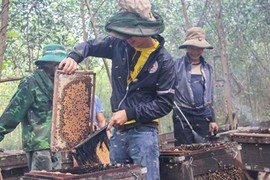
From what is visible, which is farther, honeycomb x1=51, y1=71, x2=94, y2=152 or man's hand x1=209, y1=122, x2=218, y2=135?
man's hand x1=209, y1=122, x2=218, y2=135

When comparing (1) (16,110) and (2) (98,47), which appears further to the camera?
(1) (16,110)

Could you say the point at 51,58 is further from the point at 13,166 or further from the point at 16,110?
the point at 13,166

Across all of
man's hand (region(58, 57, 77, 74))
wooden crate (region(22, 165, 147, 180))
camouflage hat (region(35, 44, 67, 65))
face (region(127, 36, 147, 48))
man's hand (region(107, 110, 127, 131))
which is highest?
camouflage hat (region(35, 44, 67, 65))

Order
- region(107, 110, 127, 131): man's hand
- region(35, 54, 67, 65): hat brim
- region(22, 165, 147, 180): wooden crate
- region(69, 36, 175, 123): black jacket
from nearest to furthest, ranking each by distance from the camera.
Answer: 1. region(22, 165, 147, 180): wooden crate
2. region(107, 110, 127, 131): man's hand
3. region(69, 36, 175, 123): black jacket
4. region(35, 54, 67, 65): hat brim

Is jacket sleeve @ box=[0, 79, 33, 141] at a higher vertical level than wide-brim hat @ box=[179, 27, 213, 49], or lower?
lower

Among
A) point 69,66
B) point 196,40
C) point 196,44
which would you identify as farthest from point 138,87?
point 196,40

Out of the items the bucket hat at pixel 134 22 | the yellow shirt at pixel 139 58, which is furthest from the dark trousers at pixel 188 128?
the bucket hat at pixel 134 22

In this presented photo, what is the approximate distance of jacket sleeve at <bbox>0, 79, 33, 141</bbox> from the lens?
4457 millimetres

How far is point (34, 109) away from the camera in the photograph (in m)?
4.66

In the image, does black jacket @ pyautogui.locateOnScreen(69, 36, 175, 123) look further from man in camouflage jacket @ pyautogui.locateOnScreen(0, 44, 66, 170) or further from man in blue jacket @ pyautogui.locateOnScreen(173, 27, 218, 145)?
man in blue jacket @ pyautogui.locateOnScreen(173, 27, 218, 145)

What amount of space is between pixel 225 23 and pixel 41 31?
8919 mm

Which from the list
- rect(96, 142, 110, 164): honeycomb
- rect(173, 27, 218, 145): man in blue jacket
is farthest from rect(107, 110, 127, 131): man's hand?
rect(173, 27, 218, 145): man in blue jacket

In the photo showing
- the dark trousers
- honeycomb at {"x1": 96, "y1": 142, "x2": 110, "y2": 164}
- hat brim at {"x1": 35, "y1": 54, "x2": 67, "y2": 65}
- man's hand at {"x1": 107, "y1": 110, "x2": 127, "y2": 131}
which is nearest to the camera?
man's hand at {"x1": 107, "y1": 110, "x2": 127, "y2": 131}

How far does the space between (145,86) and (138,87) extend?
60 mm
